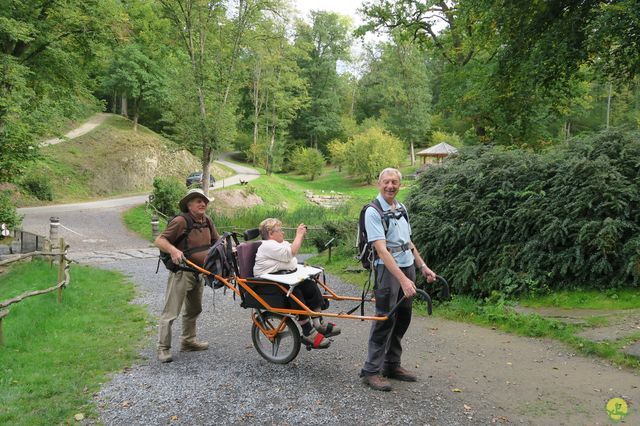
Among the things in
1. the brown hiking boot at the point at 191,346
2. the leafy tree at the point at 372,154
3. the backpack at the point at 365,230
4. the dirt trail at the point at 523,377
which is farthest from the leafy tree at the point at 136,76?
the backpack at the point at 365,230

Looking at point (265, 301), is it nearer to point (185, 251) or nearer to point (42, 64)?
point (185, 251)

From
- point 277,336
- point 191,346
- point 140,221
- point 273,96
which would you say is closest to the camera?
point 277,336

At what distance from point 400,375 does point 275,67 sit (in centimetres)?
4674

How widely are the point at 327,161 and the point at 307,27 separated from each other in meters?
16.3

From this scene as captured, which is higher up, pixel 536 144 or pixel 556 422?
pixel 536 144

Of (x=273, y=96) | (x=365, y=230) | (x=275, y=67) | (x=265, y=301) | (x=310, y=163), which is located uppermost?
(x=275, y=67)

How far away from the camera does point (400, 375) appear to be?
466 cm

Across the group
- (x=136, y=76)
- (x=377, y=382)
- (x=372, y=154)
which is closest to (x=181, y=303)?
(x=377, y=382)

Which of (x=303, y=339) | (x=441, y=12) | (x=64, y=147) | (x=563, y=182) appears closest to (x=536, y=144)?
(x=441, y=12)

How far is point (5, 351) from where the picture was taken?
6047mm

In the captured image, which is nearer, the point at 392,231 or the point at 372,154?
the point at 392,231

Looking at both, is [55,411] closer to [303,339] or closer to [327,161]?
[303,339]

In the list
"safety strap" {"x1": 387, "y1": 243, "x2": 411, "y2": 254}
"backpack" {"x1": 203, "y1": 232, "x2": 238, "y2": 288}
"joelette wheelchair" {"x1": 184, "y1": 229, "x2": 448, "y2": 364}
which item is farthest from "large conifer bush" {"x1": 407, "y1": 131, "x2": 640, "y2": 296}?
"backpack" {"x1": 203, "y1": 232, "x2": 238, "y2": 288}

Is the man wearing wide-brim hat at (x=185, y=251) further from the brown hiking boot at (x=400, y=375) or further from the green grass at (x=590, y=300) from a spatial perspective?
the green grass at (x=590, y=300)
